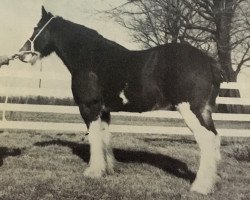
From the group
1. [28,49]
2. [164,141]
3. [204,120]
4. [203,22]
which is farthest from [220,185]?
[203,22]

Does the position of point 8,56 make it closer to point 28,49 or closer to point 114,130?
point 28,49

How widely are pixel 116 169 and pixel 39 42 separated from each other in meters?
2.44

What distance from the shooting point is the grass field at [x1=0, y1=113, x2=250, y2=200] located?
18.3 feet

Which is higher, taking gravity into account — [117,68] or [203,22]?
[203,22]

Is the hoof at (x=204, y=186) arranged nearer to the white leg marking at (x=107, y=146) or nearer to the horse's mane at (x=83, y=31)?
the white leg marking at (x=107, y=146)

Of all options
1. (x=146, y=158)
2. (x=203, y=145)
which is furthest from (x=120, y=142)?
(x=203, y=145)

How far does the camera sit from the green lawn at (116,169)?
5.57m

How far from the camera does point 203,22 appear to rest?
2428 cm

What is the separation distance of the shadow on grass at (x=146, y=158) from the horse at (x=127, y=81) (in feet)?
2.87

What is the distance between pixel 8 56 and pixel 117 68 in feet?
6.19

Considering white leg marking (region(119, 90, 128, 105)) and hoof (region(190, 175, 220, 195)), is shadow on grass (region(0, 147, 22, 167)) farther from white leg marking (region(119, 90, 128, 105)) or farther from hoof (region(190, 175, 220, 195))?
hoof (region(190, 175, 220, 195))

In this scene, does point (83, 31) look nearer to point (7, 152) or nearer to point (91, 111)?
point (91, 111)

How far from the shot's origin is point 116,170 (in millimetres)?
6926

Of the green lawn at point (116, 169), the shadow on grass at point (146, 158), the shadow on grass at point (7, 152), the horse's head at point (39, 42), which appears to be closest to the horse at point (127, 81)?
the horse's head at point (39, 42)
